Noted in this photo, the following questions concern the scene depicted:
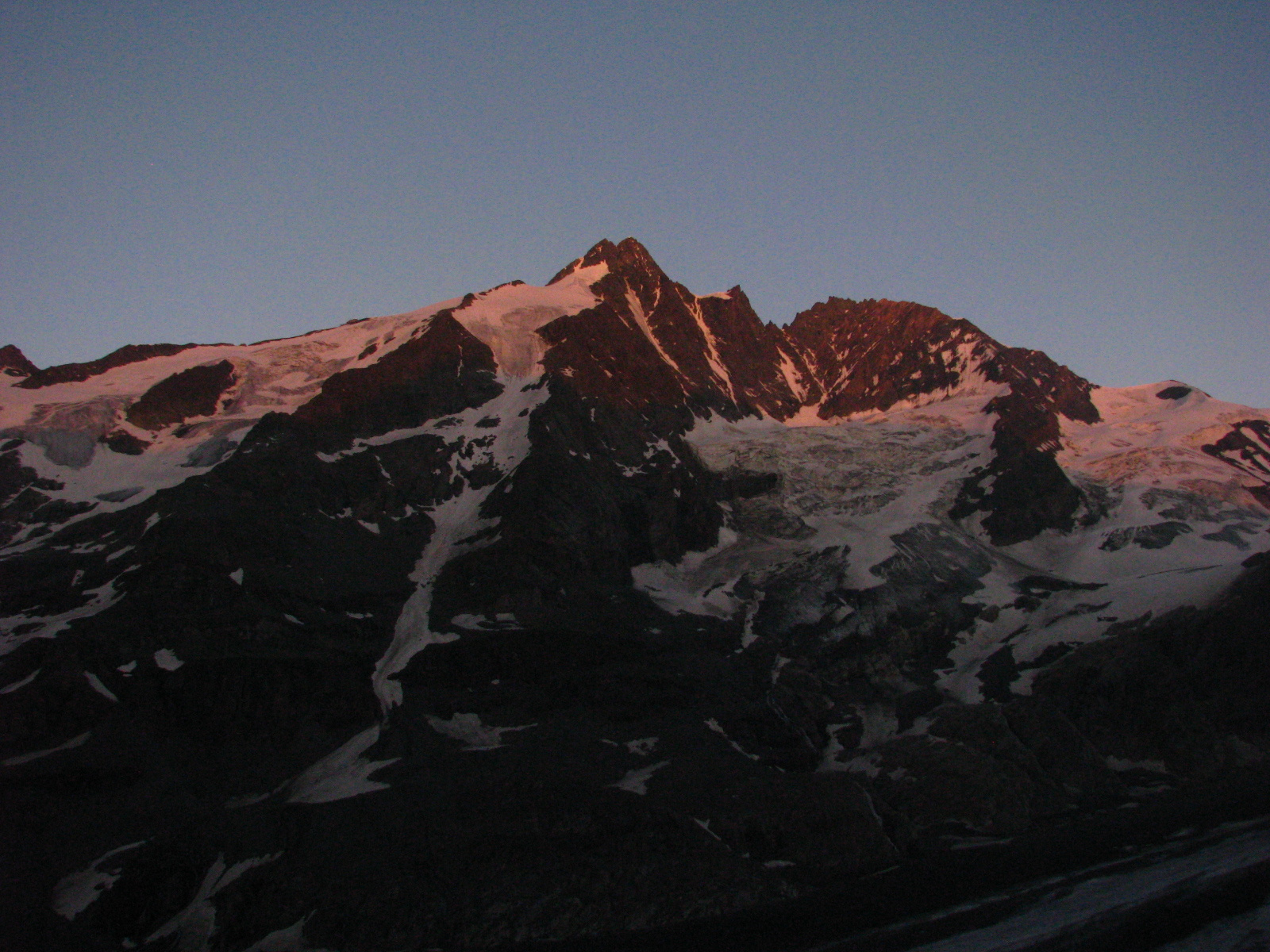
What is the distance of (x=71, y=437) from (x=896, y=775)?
132m

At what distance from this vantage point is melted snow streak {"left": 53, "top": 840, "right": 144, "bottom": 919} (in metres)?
69.3

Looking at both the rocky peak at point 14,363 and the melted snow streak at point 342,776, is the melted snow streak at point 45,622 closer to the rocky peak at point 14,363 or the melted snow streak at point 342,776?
the melted snow streak at point 342,776

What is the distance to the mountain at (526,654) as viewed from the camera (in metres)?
73.0

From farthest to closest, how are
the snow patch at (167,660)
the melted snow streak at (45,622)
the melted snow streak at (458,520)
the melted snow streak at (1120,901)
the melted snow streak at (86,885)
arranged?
the melted snow streak at (458,520), the melted snow streak at (45,622), the snow patch at (167,660), the melted snow streak at (86,885), the melted snow streak at (1120,901)

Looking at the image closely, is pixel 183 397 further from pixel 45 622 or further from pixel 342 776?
pixel 342 776

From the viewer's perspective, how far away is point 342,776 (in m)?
87.1

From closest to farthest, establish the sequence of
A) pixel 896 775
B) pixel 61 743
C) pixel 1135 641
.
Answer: pixel 61 743 → pixel 896 775 → pixel 1135 641

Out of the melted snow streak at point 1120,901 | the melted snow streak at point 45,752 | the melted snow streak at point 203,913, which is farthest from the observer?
the melted snow streak at point 45,752

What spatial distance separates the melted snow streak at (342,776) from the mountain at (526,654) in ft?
1.40

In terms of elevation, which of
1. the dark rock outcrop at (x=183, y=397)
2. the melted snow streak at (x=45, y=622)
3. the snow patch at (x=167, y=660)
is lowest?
the snow patch at (x=167, y=660)

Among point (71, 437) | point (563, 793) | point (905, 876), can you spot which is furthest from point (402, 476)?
point (905, 876)

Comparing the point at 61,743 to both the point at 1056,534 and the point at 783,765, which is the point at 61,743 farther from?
the point at 1056,534

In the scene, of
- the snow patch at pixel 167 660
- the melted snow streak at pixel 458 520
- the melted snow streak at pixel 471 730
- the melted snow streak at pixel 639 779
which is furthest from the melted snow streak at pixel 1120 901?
the snow patch at pixel 167 660

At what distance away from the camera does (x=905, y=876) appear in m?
72.5
